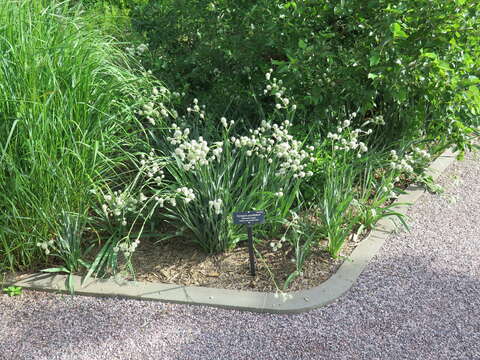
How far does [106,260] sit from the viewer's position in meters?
3.76

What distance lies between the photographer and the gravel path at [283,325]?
9.65 feet

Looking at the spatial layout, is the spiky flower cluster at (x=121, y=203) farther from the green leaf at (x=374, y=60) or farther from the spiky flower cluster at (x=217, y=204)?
the green leaf at (x=374, y=60)

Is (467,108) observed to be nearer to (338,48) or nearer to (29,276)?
(338,48)

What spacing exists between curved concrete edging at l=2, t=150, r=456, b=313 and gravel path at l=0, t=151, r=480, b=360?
0.14ft

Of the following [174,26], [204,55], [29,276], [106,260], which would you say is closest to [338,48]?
[204,55]

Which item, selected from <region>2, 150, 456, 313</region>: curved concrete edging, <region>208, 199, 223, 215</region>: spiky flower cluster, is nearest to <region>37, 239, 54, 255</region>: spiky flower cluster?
<region>2, 150, 456, 313</region>: curved concrete edging

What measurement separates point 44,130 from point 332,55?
78.4 inches

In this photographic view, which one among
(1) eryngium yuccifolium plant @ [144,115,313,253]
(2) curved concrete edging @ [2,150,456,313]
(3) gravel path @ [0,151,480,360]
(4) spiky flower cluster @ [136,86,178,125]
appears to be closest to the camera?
(3) gravel path @ [0,151,480,360]

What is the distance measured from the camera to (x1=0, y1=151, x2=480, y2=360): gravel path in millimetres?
2941

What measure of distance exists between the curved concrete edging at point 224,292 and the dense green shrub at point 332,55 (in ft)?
4.27

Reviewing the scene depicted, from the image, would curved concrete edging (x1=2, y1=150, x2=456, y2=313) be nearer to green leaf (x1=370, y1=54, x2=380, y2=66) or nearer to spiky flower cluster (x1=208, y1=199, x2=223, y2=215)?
spiky flower cluster (x1=208, y1=199, x2=223, y2=215)

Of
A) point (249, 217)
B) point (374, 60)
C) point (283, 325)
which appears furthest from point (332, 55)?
point (283, 325)

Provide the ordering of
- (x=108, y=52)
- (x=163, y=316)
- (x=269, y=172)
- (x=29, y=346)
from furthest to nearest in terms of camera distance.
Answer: (x=108, y=52)
(x=269, y=172)
(x=163, y=316)
(x=29, y=346)

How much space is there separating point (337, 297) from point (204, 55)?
2.28 meters
